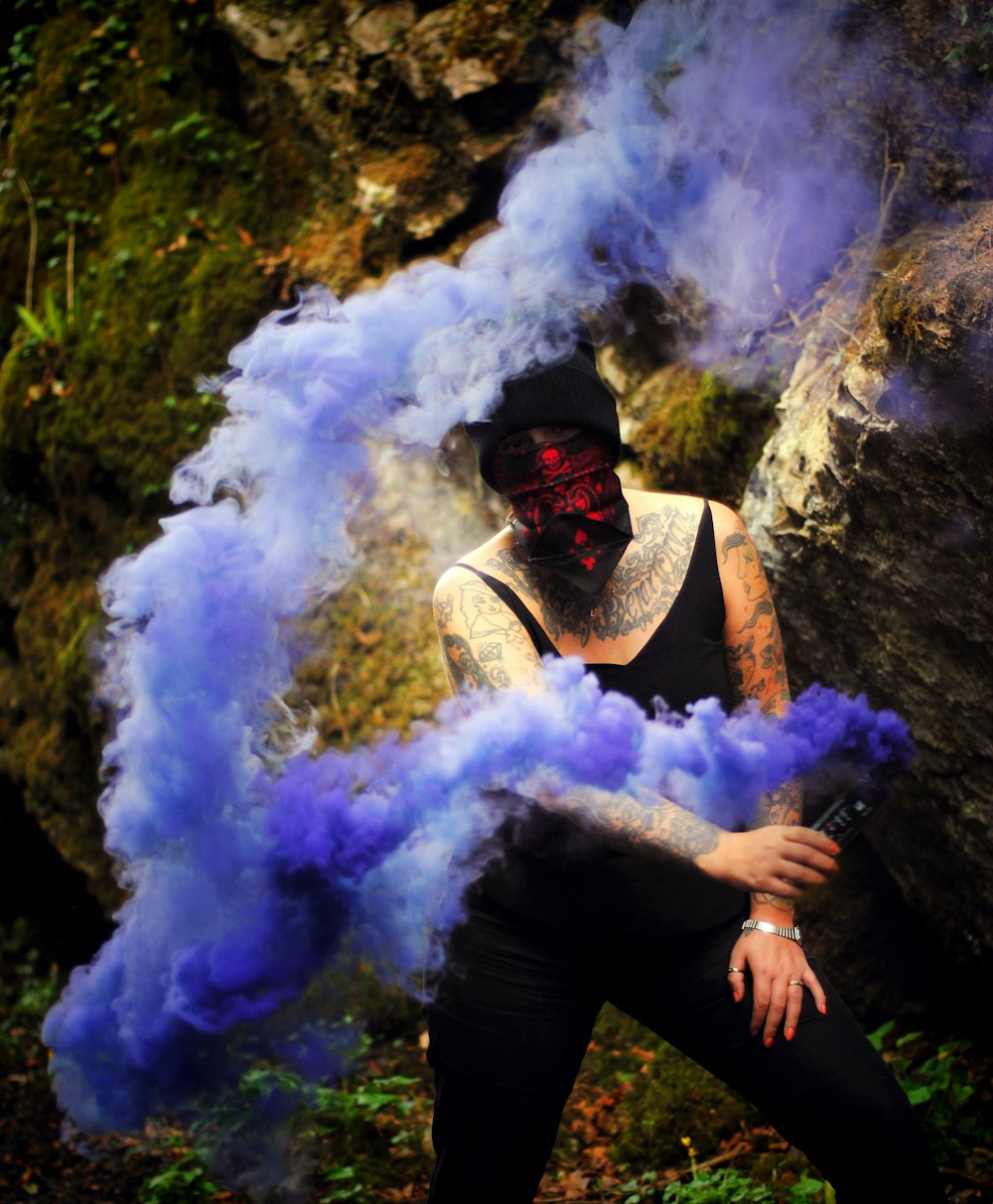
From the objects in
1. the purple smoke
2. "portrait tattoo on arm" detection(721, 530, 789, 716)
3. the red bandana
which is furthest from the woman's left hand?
the red bandana

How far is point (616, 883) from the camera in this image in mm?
2545

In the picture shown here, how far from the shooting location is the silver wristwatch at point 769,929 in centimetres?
256

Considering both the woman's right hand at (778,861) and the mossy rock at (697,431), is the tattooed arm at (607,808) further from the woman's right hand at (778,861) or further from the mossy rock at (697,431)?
the mossy rock at (697,431)

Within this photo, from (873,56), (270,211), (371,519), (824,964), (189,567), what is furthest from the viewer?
(270,211)

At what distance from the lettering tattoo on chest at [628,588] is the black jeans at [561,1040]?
771 millimetres

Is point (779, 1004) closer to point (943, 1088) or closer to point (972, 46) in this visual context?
point (943, 1088)

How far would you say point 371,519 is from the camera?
5816 mm

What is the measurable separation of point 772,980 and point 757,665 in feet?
2.59

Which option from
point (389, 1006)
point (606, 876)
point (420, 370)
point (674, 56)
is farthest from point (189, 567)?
point (389, 1006)

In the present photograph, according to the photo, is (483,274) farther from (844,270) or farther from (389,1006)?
(389,1006)

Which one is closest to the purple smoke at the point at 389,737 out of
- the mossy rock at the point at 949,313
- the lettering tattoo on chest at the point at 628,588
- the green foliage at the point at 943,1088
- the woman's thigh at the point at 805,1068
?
the lettering tattoo on chest at the point at 628,588

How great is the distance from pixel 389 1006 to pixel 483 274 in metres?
3.70

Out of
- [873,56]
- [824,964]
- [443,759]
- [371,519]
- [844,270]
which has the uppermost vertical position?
[873,56]

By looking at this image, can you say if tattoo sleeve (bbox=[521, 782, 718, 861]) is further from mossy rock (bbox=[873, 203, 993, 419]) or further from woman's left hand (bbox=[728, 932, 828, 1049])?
mossy rock (bbox=[873, 203, 993, 419])
